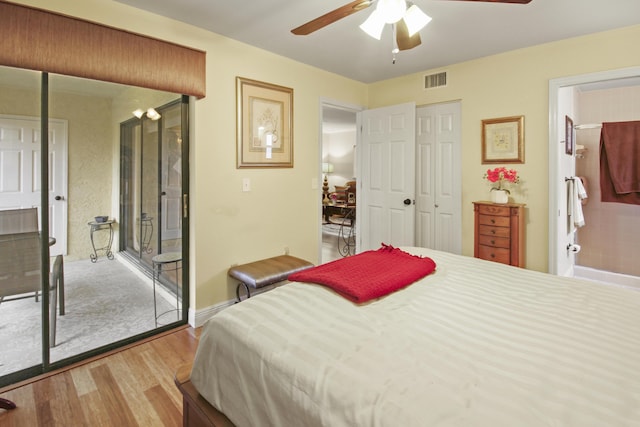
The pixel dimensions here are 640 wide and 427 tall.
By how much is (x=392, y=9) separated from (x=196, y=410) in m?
2.00

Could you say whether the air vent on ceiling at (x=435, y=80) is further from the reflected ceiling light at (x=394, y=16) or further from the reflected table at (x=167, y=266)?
the reflected table at (x=167, y=266)

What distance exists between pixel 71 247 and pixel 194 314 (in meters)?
1.06

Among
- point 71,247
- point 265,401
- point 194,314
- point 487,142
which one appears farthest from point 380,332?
point 487,142

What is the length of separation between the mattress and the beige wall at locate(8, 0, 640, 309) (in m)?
1.62

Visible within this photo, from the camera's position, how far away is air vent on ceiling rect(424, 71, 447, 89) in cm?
374

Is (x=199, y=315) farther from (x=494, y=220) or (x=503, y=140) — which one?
(x=503, y=140)

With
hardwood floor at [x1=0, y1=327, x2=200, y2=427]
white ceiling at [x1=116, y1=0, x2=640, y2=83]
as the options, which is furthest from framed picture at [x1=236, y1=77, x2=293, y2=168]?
hardwood floor at [x1=0, y1=327, x2=200, y2=427]

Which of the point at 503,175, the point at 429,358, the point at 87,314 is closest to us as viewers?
the point at 429,358

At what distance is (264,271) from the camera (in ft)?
9.61

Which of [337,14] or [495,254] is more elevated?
[337,14]

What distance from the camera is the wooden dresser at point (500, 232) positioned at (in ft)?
10.3

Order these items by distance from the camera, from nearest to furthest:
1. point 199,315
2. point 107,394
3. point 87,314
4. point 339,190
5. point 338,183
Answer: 1. point 107,394
2. point 87,314
3. point 199,315
4. point 339,190
5. point 338,183

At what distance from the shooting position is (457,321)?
1.27 m

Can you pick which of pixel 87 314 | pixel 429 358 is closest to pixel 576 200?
pixel 429 358
